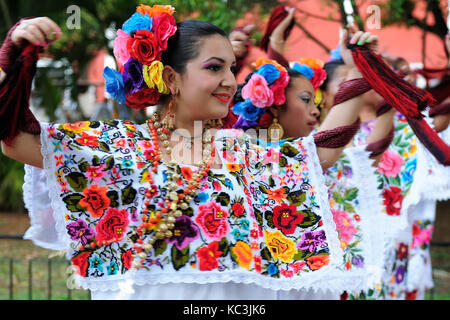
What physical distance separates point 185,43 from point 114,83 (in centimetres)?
30

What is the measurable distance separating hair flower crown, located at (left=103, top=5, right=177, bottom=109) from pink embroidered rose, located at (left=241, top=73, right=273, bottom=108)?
0.74 m

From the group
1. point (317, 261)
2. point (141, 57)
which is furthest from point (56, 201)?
point (317, 261)

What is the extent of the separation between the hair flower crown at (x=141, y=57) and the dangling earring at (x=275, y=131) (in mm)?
872

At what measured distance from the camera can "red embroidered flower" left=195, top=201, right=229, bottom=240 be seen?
2.13m

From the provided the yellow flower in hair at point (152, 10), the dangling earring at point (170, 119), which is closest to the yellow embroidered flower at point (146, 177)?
the dangling earring at point (170, 119)

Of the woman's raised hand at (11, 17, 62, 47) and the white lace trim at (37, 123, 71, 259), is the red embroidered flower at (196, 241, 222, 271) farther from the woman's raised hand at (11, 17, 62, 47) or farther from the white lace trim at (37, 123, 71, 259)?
the woman's raised hand at (11, 17, 62, 47)

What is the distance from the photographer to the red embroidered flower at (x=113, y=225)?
6.98ft

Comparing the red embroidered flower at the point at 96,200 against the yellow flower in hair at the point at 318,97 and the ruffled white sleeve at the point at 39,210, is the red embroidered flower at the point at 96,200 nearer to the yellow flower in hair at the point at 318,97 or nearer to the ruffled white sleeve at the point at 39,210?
the ruffled white sleeve at the point at 39,210

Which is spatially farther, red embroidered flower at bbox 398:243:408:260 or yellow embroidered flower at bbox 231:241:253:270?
red embroidered flower at bbox 398:243:408:260

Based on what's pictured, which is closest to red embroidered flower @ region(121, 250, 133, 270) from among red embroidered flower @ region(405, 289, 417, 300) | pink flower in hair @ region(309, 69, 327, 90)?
pink flower in hair @ region(309, 69, 327, 90)

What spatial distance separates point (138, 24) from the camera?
7.45 feet

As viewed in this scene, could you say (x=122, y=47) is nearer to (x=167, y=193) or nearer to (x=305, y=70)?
(x=167, y=193)

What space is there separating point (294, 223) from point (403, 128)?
186cm

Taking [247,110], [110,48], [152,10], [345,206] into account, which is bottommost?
[345,206]
